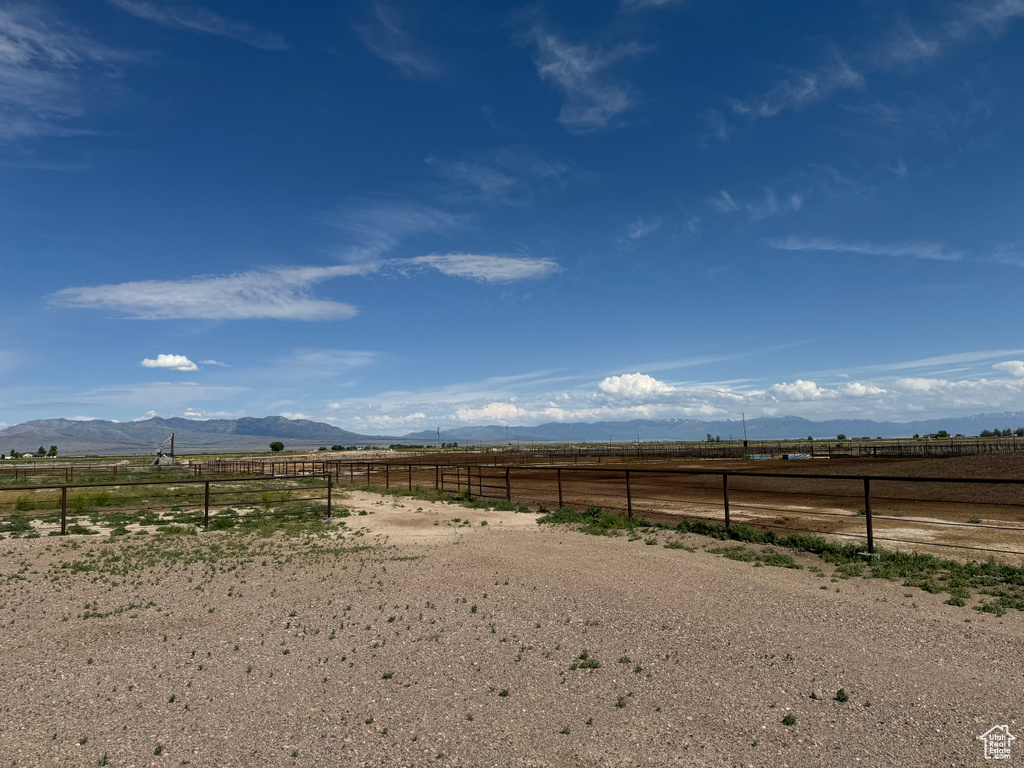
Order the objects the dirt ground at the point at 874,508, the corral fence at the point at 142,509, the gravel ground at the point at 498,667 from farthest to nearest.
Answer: the corral fence at the point at 142,509
the dirt ground at the point at 874,508
the gravel ground at the point at 498,667

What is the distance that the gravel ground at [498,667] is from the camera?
4.99 metres

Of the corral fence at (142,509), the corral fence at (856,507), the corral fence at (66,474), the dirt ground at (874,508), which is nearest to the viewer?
the corral fence at (856,507)

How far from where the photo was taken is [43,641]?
303 inches

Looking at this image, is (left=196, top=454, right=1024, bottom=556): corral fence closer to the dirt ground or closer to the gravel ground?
the dirt ground

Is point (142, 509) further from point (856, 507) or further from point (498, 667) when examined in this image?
point (856, 507)

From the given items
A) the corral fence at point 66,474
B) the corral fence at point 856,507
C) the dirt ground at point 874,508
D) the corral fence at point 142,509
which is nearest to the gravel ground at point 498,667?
the corral fence at point 856,507

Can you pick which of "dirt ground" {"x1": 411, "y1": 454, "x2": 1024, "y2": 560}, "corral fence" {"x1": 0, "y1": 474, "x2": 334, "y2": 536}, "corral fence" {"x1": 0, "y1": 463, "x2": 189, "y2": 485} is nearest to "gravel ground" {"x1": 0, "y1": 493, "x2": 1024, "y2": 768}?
"dirt ground" {"x1": 411, "y1": 454, "x2": 1024, "y2": 560}

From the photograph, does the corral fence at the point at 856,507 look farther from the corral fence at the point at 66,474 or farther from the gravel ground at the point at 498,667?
the corral fence at the point at 66,474

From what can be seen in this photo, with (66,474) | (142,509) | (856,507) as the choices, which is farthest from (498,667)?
(66,474)

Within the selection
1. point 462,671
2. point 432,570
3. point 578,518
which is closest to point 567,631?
point 462,671

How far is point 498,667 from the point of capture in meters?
6.67

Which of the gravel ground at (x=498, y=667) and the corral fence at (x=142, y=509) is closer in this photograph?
the gravel ground at (x=498, y=667)

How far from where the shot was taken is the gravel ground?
4992mm

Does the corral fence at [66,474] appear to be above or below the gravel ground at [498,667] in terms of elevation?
above
